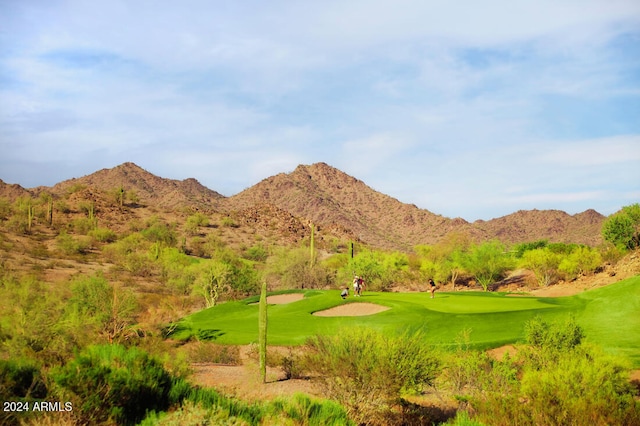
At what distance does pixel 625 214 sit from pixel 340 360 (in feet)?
236

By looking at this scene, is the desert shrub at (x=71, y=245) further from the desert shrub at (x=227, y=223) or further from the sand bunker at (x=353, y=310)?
the sand bunker at (x=353, y=310)

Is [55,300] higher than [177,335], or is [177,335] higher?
[55,300]

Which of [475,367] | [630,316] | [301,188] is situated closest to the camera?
[475,367]

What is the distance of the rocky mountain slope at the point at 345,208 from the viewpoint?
135250 mm

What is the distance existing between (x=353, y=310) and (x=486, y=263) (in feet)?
109

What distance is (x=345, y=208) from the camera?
15388 cm

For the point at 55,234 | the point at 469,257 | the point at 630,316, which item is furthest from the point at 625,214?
the point at 55,234

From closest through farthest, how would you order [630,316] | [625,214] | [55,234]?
[630,316] → [625,214] → [55,234]

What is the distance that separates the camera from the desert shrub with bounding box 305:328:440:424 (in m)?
13.8

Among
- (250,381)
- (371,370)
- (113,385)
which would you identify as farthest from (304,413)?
(250,381)

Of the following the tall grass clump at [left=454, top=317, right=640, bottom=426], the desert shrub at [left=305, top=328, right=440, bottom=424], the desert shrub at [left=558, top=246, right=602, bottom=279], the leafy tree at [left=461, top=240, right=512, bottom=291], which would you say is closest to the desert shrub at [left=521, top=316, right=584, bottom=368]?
the tall grass clump at [left=454, top=317, right=640, bottom=426]

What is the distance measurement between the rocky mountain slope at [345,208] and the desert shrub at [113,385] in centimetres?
11189

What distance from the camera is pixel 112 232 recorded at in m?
86.2

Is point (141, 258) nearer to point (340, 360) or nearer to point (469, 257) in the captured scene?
point (469, 257)
